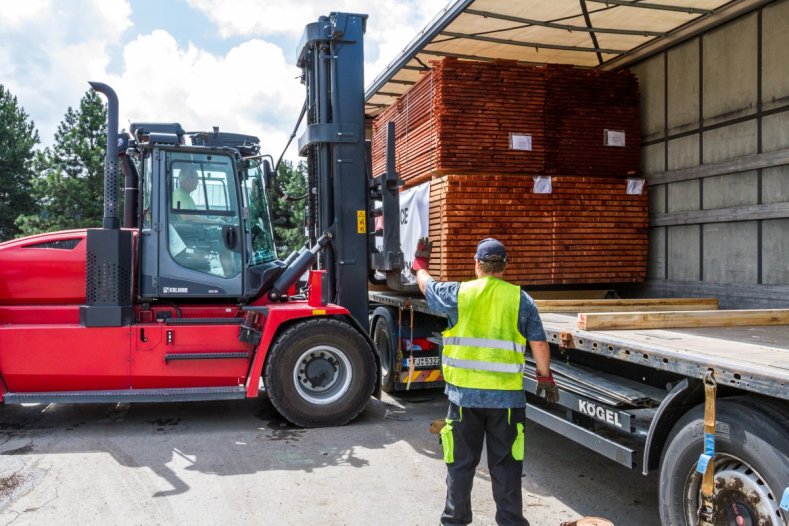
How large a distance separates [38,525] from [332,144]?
4247 mm

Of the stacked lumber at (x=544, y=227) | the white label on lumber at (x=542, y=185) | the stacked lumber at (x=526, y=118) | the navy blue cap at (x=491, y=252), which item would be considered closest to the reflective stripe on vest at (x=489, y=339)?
the navy blue cap at (x=491, y=252)

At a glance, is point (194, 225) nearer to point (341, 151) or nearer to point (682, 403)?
point (341, 151)

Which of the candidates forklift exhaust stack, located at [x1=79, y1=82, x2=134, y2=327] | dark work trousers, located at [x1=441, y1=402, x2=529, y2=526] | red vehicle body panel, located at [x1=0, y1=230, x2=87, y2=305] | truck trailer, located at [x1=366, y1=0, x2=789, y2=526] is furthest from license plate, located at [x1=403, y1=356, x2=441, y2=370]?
dark work trousers, located at [x1=441, y1=402, x2=529, y2=526]

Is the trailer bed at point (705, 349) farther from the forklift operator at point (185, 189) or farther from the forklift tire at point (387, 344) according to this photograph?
the forklift operator at point (185, 189)

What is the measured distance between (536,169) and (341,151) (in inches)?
79.6

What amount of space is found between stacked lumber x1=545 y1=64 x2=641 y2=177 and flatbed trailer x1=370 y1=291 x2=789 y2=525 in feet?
7.68

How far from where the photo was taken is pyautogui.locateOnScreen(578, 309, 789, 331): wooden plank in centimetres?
410

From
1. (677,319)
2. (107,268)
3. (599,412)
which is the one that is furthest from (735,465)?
(107,268)

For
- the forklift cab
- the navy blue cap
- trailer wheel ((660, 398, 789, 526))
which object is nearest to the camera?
trailer wheel ((660, 398, 789, 526))

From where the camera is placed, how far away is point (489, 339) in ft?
11.1

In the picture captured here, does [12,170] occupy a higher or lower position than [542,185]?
higher

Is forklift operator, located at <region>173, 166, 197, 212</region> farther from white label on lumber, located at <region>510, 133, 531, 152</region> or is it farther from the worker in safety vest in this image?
the worker in safety vest

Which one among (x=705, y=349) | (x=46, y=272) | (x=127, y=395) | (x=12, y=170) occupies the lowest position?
(x=127, y=395)

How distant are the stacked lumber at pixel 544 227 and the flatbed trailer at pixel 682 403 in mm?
1301
